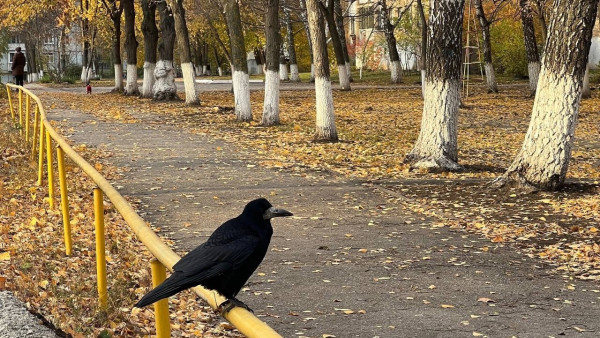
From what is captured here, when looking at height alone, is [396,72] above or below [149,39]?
below

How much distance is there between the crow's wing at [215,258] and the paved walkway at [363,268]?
2.82 meters

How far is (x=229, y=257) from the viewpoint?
359 centimetres

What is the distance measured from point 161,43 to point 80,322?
24050 mm

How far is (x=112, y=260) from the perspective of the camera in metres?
8.47

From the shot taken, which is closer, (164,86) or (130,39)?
(164,86)

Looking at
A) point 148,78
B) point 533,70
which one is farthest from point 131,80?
point 533,70

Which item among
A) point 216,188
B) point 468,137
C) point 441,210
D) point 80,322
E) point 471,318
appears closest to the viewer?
point 80,322

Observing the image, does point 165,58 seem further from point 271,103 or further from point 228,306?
point 228,306

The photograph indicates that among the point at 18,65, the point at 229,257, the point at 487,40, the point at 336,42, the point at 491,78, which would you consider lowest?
the point at 491,78

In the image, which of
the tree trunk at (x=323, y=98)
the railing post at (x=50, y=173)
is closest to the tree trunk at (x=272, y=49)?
the tree trunk at (x=323, y=98)

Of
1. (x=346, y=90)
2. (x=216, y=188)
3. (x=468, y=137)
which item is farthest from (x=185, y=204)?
(x=346, y=90)

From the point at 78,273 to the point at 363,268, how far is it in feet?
7.84

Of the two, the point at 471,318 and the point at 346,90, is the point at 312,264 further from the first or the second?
the point at 346,90

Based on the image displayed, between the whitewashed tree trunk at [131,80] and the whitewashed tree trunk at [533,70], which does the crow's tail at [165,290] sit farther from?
the whitewashed tree trunk at [131,80]
